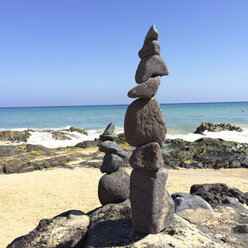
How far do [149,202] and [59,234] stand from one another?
5.92 ft

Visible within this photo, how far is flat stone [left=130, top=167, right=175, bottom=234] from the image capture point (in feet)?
14.1

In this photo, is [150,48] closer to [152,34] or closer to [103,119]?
[152,34]

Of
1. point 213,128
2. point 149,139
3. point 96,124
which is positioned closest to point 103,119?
point 96,124

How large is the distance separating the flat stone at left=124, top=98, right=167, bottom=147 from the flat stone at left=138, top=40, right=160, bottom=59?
0.82 metres

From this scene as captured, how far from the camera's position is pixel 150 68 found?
4262mm

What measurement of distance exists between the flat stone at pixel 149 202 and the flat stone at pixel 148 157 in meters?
0.14

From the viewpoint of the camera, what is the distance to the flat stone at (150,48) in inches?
169

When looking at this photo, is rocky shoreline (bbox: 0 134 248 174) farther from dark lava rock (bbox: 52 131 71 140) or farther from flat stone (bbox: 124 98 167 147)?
flat stone (bbox: 124 98 167 147)

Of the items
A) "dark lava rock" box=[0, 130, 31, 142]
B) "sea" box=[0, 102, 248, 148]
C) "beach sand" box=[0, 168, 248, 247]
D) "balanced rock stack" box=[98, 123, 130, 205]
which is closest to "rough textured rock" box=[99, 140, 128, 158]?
"balanced rock stack" box=[98, 123, 130, 205]

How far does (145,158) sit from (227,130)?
106ft

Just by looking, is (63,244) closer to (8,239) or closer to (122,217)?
(122,217)

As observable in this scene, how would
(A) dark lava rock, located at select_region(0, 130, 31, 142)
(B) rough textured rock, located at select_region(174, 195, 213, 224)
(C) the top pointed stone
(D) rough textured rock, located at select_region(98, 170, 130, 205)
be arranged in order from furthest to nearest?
1. (A) dark lava rock, located at select_region(0, 130, 31, 142)
2. (B) rough textured rock, located at select_region(174, 195, 213, 224)
3. (D) rough textured rock, located at select_region(98, 170, 130, 205)
4. (C) the top pointed stone

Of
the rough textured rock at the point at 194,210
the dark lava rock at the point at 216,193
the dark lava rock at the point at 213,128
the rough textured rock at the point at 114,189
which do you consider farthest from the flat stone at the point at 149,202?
the dark lava rock at the point at 213,128

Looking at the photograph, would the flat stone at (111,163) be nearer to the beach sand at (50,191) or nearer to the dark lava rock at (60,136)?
the beach sand at (50,191)
